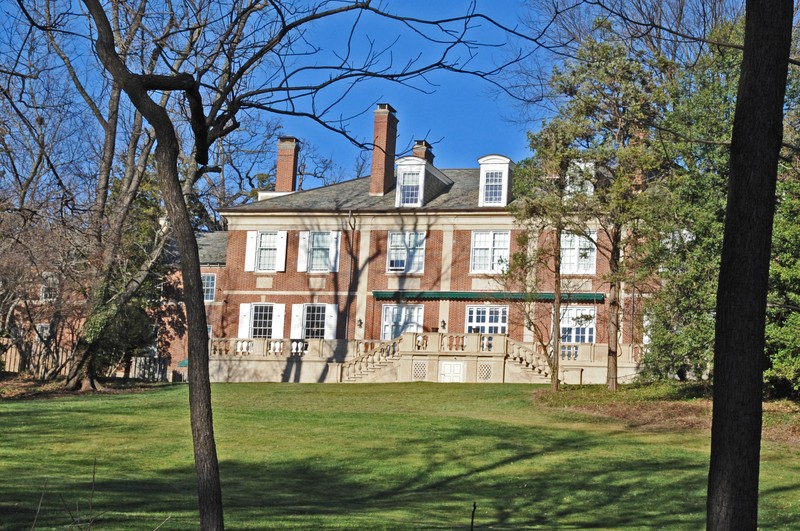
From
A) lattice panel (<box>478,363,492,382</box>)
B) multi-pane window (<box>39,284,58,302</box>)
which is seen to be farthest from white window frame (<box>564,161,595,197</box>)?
multi-pane window (<box>39,284,58,302</box>)

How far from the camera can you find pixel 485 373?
Result: 115 ft

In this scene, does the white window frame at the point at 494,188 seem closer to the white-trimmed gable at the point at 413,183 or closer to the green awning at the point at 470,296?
the white-trimmed gable at the point at 413,183

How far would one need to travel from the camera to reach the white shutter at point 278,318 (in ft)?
136

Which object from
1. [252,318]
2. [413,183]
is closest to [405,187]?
[413,183]

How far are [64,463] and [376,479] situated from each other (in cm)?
527

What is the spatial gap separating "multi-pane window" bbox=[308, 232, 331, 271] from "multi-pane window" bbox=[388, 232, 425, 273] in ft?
8.71

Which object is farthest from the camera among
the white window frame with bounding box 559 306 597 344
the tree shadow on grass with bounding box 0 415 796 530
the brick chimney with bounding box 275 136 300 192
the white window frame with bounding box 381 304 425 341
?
the brick chimney with bounding box 275 136 300 192

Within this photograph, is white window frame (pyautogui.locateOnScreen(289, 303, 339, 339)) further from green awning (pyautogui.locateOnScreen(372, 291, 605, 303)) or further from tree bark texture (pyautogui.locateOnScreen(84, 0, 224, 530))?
tree bark texture (pyautogui.locateOnScreen(84, 0, 224, 530))

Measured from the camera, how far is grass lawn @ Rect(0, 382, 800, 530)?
515 inches

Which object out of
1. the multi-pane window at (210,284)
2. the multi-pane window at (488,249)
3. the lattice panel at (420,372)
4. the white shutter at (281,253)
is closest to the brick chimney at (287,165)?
the white shutter at (281,253)

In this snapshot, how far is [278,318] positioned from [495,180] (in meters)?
10.2

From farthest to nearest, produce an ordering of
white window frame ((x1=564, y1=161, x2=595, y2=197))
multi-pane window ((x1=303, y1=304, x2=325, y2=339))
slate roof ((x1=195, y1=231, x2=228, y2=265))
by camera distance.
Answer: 1. slate roof ((x1=195, y1=231, x2=228, y2=265))
2. multi-pane window ((x1=303, y1=304, x2=325, y2=339))
3. white window frame ((x1=564, y1=161, x2=595, y2=197))

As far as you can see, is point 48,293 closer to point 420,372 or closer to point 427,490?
point 420,372

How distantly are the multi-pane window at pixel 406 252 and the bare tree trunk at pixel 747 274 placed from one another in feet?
111
